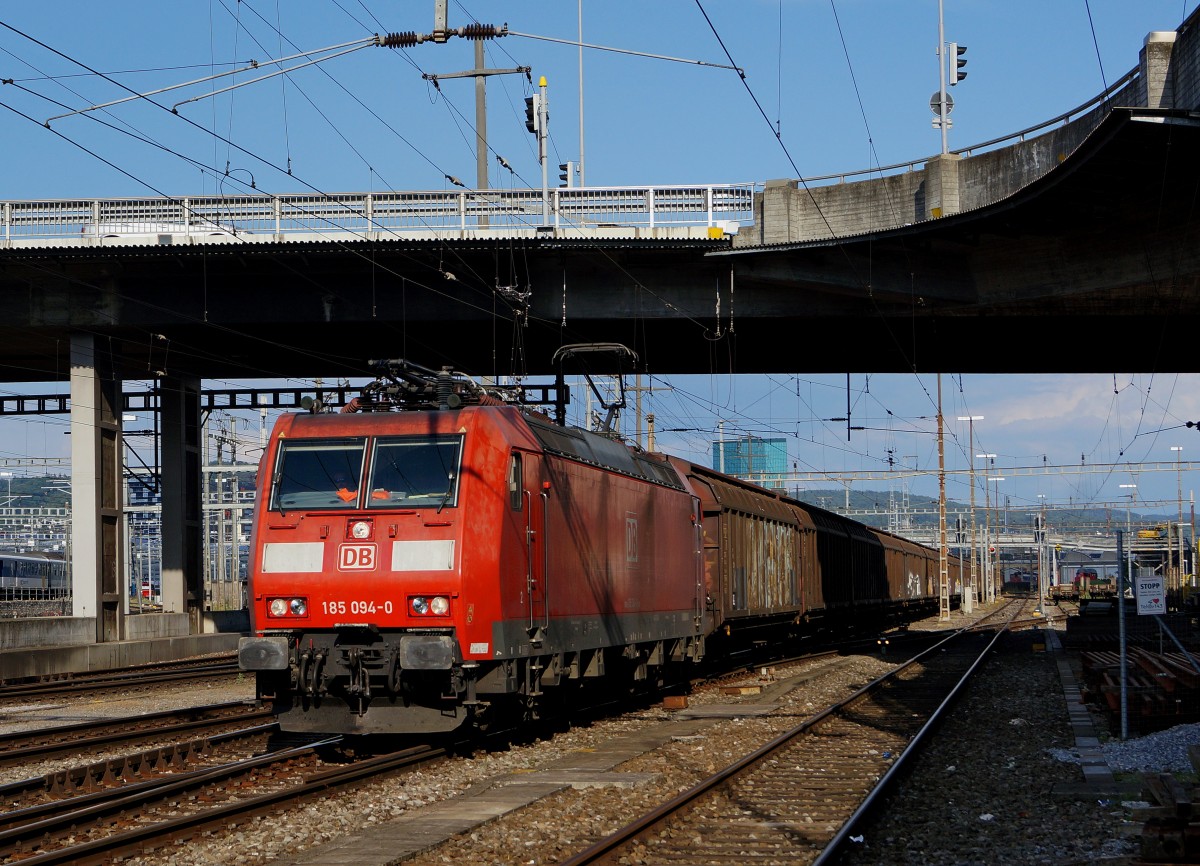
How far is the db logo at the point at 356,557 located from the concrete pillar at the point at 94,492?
20.2 metres

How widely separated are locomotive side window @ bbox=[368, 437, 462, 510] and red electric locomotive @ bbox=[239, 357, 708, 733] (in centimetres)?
1

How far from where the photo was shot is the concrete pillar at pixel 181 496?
36875mm

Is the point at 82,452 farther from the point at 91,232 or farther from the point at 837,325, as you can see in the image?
the point at 837,325

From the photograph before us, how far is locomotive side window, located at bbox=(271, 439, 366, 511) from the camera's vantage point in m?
14.0

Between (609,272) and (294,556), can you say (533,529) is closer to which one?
(294,556)

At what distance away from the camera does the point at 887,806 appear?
37.9 feet

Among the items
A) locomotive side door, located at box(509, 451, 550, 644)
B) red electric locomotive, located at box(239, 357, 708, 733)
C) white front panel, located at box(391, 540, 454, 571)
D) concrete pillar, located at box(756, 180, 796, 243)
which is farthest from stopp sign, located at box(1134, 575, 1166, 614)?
concrete pillar, located at box(756, 180, 796, 243)

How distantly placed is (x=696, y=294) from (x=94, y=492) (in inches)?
607

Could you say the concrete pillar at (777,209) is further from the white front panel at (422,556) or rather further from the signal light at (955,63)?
the white front panel at (422,556)

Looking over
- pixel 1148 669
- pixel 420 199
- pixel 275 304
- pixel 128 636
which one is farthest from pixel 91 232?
pixel 1148 669

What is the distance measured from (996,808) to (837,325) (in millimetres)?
20588

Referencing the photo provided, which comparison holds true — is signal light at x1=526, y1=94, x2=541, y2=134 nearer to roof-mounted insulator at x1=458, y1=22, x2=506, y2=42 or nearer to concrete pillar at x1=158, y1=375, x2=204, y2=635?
roof-mounted insulator at x1=458, y1=22, x2=506, y2=42

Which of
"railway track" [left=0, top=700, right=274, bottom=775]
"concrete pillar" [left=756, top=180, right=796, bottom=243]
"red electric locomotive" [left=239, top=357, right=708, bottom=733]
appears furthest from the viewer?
"concrete pillar" [left=756, top=180, right=796, bottom=243]

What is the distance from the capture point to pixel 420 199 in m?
28.4
